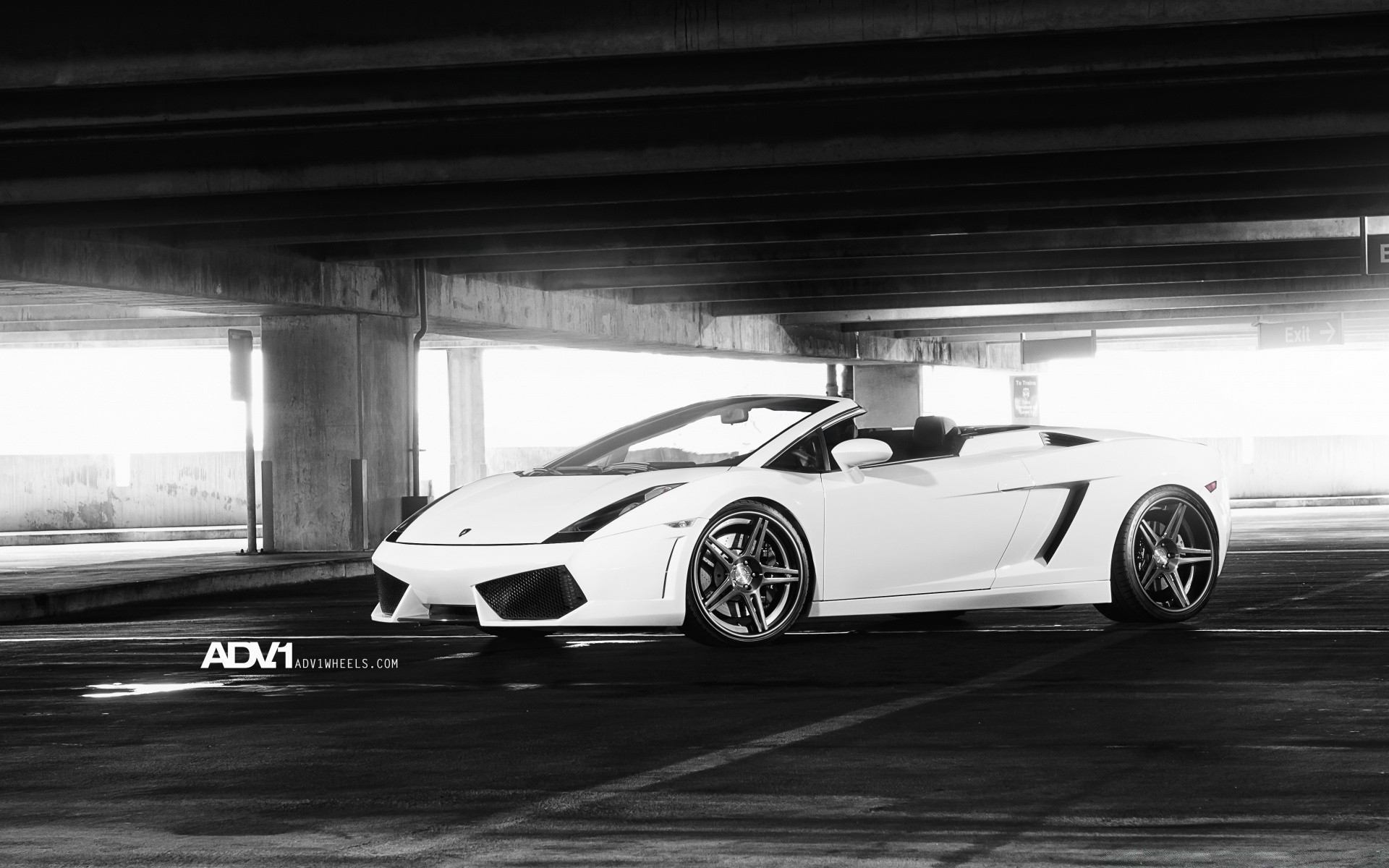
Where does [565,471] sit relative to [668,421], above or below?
below

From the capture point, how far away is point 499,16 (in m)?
9.43

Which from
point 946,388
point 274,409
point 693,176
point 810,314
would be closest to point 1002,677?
point 693,176

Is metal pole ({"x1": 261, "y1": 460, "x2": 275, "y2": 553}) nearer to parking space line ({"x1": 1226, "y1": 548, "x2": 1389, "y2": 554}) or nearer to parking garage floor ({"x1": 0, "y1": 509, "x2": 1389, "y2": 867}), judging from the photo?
parking garage floor ({"x1": 0, "y1": 509, "x2": 1389, "y2": 867})

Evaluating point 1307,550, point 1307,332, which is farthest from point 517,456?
point 1307,550

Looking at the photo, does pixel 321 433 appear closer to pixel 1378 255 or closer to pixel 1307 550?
pixel 1307 550

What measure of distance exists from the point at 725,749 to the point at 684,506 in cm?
248

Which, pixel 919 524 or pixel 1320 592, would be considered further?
pixel 1320 592

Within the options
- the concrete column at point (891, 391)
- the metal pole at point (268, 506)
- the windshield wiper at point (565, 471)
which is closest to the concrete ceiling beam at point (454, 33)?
the windshield wiper at point (565, 471)

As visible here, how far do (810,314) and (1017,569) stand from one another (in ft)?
70.0

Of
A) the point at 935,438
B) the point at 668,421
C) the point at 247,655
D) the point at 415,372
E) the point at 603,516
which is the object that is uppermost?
the point at 415,372

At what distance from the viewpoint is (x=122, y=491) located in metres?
30.9

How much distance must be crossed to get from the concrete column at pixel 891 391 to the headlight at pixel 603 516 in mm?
30955

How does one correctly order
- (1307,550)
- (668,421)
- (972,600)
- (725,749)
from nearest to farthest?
(725,749) → (972,600) → (668,421) → (1307,550)

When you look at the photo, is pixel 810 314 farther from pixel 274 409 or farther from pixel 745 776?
pixel 745 776
